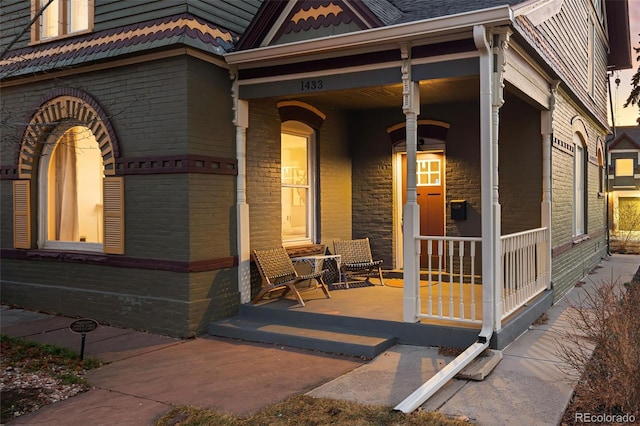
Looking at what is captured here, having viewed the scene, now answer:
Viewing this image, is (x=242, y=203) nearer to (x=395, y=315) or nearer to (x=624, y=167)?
(x=395, y=315)

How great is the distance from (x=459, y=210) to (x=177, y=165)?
4.55m

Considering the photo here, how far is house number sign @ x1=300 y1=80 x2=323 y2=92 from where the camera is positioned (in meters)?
7.00

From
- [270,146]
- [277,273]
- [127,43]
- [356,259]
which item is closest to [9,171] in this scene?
[127,43]

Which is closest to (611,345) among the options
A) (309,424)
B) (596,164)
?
(309,424)

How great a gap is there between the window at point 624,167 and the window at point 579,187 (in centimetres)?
A: 2621

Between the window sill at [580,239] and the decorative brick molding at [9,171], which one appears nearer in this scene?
the decorative brick molding at [9,171]

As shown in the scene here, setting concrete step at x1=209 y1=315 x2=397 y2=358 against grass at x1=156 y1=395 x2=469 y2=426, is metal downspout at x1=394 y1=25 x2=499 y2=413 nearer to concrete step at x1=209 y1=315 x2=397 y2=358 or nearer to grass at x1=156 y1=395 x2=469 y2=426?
concrete step at x1=209 y1=315 x2=397 y2=358

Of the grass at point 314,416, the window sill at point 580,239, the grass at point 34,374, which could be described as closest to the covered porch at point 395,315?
the grass at point 314,416

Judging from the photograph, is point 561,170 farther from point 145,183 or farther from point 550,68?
point 145,183

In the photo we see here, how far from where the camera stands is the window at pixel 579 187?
1107 centimetres

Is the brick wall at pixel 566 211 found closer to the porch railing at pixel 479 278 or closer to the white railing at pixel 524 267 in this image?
the white railing at pixel 524 267

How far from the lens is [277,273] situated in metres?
7.62

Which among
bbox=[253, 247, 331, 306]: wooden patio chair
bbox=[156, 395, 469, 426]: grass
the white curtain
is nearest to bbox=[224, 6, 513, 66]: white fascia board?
bbox=[253, 247, 331, 306]: wooden patio chair

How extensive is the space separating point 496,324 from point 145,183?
460 centimetres
